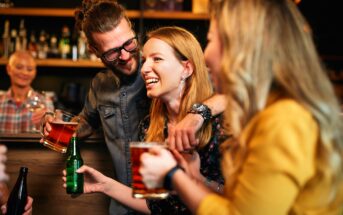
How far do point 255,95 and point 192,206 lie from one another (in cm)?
31

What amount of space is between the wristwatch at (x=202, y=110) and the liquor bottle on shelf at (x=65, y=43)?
118 inches

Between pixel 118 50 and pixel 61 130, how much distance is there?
0.49m

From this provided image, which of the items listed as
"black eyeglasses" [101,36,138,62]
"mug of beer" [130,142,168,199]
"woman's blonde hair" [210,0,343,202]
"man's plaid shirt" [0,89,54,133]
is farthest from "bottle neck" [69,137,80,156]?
"man's plaid shirt" [0,89,54,133]

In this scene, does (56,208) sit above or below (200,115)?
below

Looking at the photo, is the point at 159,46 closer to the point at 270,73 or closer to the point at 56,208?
the point at 270,73

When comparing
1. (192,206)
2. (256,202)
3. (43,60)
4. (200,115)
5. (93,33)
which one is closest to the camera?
(256,202)

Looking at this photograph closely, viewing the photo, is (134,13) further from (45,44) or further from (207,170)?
A: (207,170)

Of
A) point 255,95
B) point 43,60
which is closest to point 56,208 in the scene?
→ point 255,95

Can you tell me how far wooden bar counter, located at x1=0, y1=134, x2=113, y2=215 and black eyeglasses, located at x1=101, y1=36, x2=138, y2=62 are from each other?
1.66ft

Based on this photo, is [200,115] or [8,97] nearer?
[200,115]

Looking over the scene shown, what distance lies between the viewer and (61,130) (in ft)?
6.55

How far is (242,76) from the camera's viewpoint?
1.10 metres

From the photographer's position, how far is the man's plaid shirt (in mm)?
4348

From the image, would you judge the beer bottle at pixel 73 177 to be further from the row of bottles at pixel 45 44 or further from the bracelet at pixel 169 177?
the row of bottles at pixel 45 44
